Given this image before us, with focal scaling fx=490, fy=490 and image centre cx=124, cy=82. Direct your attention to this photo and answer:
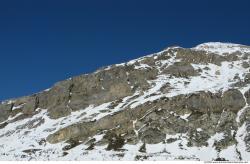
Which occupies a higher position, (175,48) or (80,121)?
(175,48)

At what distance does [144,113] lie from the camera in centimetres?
14138

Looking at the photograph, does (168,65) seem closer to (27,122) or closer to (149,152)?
(27,122)

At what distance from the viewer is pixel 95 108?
160375 millimetres

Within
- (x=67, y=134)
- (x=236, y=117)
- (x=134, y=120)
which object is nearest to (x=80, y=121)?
(x=67, y=134)

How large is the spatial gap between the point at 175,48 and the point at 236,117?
6529cm

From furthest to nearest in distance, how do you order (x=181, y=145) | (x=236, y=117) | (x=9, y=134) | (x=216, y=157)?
(x=9, y=134)
(x=236, y=117)
(x=181, y=145)
(x=216, y=157)

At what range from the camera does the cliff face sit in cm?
12150

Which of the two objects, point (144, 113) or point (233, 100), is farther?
point (233, 100)

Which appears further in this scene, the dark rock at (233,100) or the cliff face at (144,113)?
the dark rock at (233,100)

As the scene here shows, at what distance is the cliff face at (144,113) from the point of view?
122 m

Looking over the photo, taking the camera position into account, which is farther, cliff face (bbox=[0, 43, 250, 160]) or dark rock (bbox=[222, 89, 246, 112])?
dark rock (bbox=[222, 89, 246, 112])

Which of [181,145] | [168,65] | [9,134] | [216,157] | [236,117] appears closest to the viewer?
[216,157]

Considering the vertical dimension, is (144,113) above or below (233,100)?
below

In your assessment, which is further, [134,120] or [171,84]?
[171,84]
